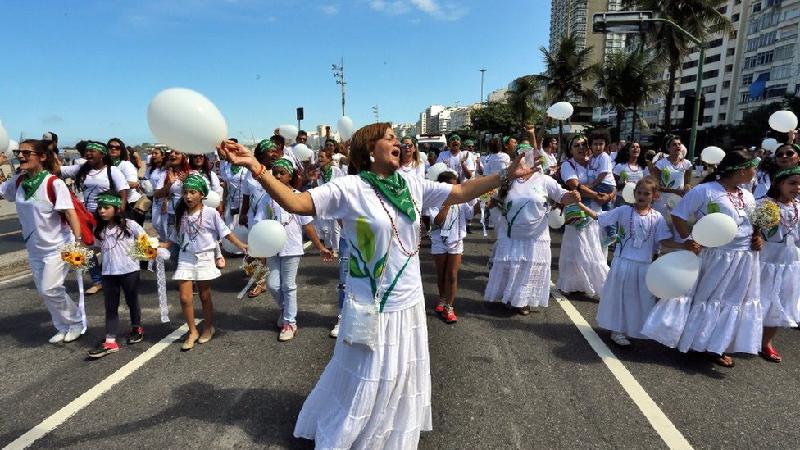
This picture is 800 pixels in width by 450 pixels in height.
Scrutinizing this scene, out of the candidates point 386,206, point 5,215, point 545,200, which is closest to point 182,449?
point 386,206

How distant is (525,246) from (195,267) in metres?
3.53

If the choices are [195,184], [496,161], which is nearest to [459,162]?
[496,161]

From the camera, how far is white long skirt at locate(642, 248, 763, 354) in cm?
388

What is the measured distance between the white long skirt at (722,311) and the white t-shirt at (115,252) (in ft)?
16.3

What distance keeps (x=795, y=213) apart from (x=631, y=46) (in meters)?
72.7

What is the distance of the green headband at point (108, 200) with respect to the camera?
4.18m

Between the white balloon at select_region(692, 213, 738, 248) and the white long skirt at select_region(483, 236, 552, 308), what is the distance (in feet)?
5.75

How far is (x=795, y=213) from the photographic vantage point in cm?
400

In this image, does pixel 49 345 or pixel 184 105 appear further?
pixel 49 345

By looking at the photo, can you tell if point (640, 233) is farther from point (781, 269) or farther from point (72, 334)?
point (72, 334)

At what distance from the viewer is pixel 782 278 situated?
416cm

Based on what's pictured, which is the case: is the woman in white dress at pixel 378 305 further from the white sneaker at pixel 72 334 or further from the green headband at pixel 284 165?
the white sneaker at pixel 72 334

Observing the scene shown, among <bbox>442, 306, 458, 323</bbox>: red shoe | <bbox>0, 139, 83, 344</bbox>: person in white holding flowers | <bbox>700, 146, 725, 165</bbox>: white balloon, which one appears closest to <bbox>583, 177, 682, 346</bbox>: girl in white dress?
<bbox>442, 306, 458, 323</bbox>: red shoe

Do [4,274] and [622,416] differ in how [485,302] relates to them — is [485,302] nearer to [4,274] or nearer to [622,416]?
[622,416]
